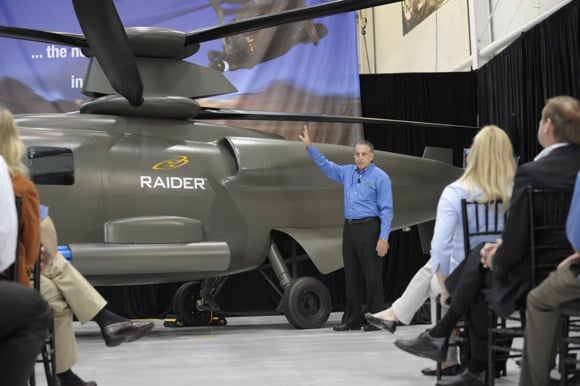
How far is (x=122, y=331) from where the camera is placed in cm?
378

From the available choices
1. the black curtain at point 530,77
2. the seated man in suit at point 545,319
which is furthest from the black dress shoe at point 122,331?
the black curtain at point 530,77

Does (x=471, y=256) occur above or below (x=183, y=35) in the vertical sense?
below

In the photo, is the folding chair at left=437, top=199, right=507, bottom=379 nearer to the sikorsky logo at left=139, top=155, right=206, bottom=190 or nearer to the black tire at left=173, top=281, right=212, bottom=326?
the sikorsky logo at left=139, top=155, right=206, bottom=190

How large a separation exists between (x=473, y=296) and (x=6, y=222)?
1.88 m

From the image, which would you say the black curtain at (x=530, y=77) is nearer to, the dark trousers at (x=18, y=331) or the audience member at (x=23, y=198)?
the audience member at (x=23, y=198)

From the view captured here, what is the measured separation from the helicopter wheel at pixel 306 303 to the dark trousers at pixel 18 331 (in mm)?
4922

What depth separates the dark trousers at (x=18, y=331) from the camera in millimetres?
2041

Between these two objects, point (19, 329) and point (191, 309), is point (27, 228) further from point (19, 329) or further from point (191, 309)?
point (191, 309)

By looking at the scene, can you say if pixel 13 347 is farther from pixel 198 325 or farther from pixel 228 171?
pixel 198 325

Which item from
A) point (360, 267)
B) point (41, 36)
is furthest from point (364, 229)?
point (41, 36)

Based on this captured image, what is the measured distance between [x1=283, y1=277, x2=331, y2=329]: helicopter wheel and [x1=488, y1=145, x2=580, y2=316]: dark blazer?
4082mm

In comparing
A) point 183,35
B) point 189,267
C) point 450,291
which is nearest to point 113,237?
point 189,267

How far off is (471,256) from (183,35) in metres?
4.03

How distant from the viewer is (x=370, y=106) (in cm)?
1015
